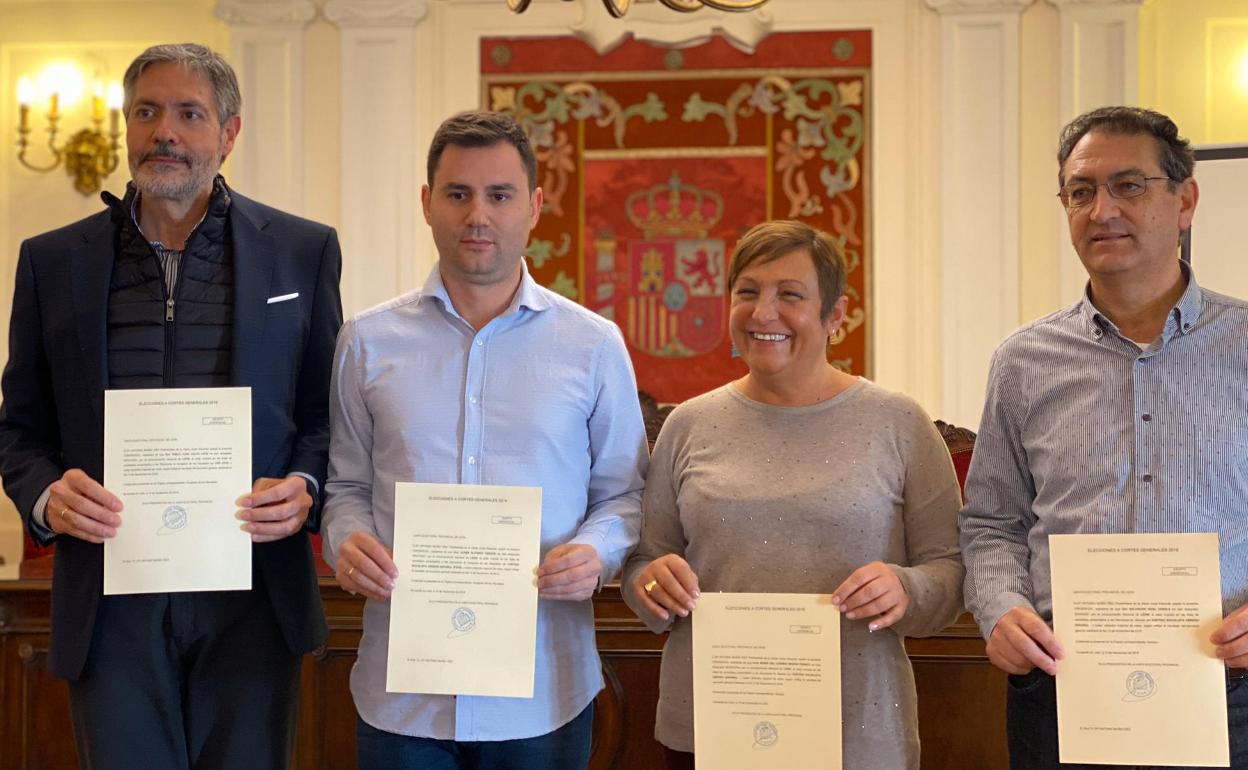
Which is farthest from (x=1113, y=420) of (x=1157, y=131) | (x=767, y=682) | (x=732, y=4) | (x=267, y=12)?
(x=267, y=12)

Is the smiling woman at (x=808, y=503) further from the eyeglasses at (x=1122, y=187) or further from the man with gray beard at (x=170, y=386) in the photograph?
the man with gray beard at (x=170, y=386)

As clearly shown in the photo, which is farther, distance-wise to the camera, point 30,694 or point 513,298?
point 30,694

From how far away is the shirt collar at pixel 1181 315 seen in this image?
1.89m

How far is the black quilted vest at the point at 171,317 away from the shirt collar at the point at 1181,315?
4.52 ft

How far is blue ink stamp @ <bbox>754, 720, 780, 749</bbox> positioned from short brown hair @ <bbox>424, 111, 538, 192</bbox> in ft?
3.08

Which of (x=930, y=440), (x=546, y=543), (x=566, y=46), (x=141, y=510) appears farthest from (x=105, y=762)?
(x=566, y=46)

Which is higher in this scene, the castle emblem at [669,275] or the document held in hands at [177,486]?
the castle emblem at [669,275]

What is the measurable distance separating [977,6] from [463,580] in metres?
4.92

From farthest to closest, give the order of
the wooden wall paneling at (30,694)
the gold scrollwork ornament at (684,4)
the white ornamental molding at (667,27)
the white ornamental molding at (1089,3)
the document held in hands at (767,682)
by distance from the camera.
Answer: 1. the white ornamental molding at (667,27)
2. the white ornamental molding at (1089,3)
3. the gold scrollwork ornament at (684,4)
4. the wooden wall paneling at (30,694)
5. the document held in hands at (767,682)

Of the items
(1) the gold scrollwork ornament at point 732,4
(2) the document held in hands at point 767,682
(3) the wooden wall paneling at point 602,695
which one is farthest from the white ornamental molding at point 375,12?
(2) the document held in hands at point 767,682

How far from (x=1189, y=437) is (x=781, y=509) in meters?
0.61

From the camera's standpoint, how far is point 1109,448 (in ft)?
6.18

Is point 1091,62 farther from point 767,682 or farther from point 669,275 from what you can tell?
point 767,682

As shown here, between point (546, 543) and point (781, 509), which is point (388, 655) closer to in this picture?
point (546, 543)
